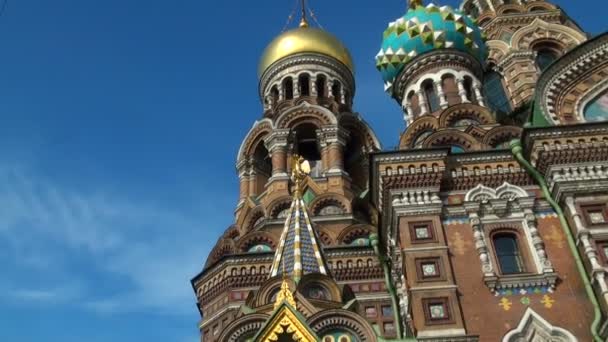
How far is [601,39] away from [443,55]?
9.47ft

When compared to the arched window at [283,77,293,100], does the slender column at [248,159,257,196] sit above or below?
below

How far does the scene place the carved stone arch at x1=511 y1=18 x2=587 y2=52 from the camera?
1461 centimetres

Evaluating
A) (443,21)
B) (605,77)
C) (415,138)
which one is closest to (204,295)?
(415,138)

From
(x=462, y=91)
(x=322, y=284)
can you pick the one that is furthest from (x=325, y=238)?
(x=322, y=284)

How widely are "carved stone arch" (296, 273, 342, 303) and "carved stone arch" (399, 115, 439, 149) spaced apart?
3.18 meters

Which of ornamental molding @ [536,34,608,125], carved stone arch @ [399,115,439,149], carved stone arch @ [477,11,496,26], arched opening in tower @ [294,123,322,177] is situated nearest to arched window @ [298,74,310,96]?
arched opening in tower @ [294,123,322,177]

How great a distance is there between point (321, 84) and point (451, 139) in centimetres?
680

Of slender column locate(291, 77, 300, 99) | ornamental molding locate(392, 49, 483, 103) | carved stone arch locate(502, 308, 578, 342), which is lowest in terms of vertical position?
carved stone arch locate(502, 308, 578, 342)

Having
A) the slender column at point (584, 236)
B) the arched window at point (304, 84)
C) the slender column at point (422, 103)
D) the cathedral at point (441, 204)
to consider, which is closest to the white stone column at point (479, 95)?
the cathedral at point (441, 204)

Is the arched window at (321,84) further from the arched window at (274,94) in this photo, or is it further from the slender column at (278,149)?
the slender column at (278,149)

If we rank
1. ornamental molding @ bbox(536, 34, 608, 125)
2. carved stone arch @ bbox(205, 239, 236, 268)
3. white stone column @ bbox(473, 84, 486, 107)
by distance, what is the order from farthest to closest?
carved stone arch @ bbox(205, 239, 236, 268) < white stone column @ bbox(473, 84, 486, 107) < ornamental molding @ bbox(536, 34, 608, 125)

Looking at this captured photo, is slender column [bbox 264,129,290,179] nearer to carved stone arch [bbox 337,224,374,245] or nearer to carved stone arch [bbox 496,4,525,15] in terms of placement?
carved stone arch [bbox 337,224,374,245]

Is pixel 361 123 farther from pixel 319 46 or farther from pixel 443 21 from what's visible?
pixel 443 21

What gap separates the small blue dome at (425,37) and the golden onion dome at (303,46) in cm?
437
